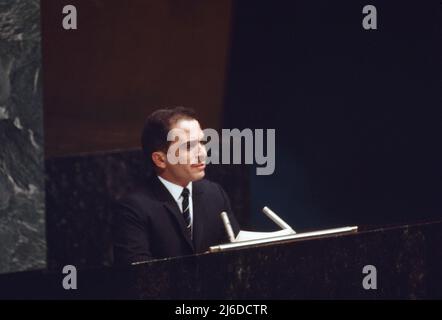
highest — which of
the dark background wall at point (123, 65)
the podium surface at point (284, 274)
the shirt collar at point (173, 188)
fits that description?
the dark background wall at point (123, 65)

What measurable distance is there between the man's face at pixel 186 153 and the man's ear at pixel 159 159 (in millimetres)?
26

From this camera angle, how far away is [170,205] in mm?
3223

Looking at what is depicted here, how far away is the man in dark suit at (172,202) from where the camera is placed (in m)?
3.12

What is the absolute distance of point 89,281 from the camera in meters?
2.37

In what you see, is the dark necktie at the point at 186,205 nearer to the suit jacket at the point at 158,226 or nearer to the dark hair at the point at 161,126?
the suit jacket at the point at 158,226

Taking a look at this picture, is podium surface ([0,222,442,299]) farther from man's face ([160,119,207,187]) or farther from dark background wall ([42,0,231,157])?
dark background wall ([42,0,231,157])

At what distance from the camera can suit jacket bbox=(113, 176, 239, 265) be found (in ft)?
9.84

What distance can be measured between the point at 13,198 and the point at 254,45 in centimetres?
181

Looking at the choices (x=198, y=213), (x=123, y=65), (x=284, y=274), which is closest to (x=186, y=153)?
(x=198, y=213)

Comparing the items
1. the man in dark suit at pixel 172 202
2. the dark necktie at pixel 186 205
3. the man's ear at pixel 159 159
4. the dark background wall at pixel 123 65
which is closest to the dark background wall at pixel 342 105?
the dark background wall at pixel 123 65

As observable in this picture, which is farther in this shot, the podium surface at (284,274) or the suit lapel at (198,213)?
the suit lapel at (198,213)

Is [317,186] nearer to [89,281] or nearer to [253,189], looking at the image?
[253,189]

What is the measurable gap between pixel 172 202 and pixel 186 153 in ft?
0.64
